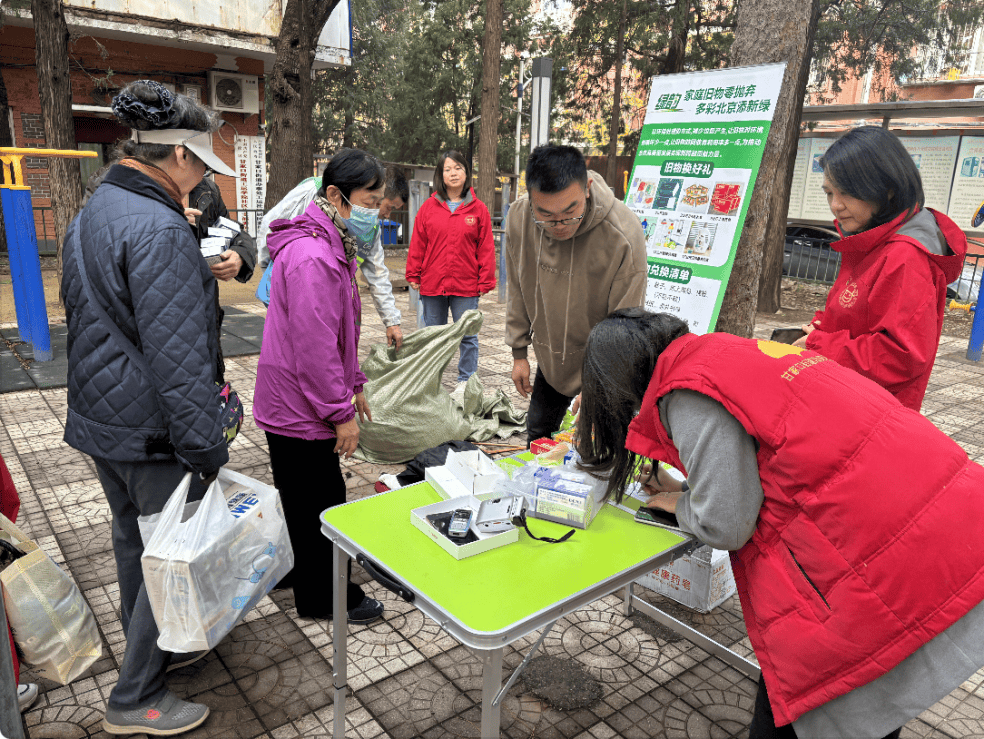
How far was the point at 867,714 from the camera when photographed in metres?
1.46

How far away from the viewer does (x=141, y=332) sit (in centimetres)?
189

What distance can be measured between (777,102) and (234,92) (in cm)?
1306

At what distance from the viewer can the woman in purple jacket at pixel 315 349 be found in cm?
240

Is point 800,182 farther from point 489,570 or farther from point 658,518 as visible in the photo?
point 489,570

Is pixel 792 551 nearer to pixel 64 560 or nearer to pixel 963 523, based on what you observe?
pixel 963 523

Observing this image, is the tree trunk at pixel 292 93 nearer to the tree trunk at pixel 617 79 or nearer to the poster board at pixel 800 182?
the poster board at pixel 800 182

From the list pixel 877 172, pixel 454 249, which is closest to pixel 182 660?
pixel 877 172

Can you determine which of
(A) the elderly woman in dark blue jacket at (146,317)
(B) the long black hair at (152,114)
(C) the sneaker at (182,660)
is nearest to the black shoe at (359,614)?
(C) the sneaker at (182,660)

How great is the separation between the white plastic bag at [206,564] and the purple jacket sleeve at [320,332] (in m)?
0.43

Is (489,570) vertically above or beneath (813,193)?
beneath

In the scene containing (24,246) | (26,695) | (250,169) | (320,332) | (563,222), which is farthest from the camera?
(250,169)

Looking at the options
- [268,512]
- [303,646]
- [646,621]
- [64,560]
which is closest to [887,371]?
[646,621]

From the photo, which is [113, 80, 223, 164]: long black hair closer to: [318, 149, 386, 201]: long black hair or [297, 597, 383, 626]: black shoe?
[318, 149, 386, 201]: long black hair

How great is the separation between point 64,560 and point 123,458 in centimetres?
159
